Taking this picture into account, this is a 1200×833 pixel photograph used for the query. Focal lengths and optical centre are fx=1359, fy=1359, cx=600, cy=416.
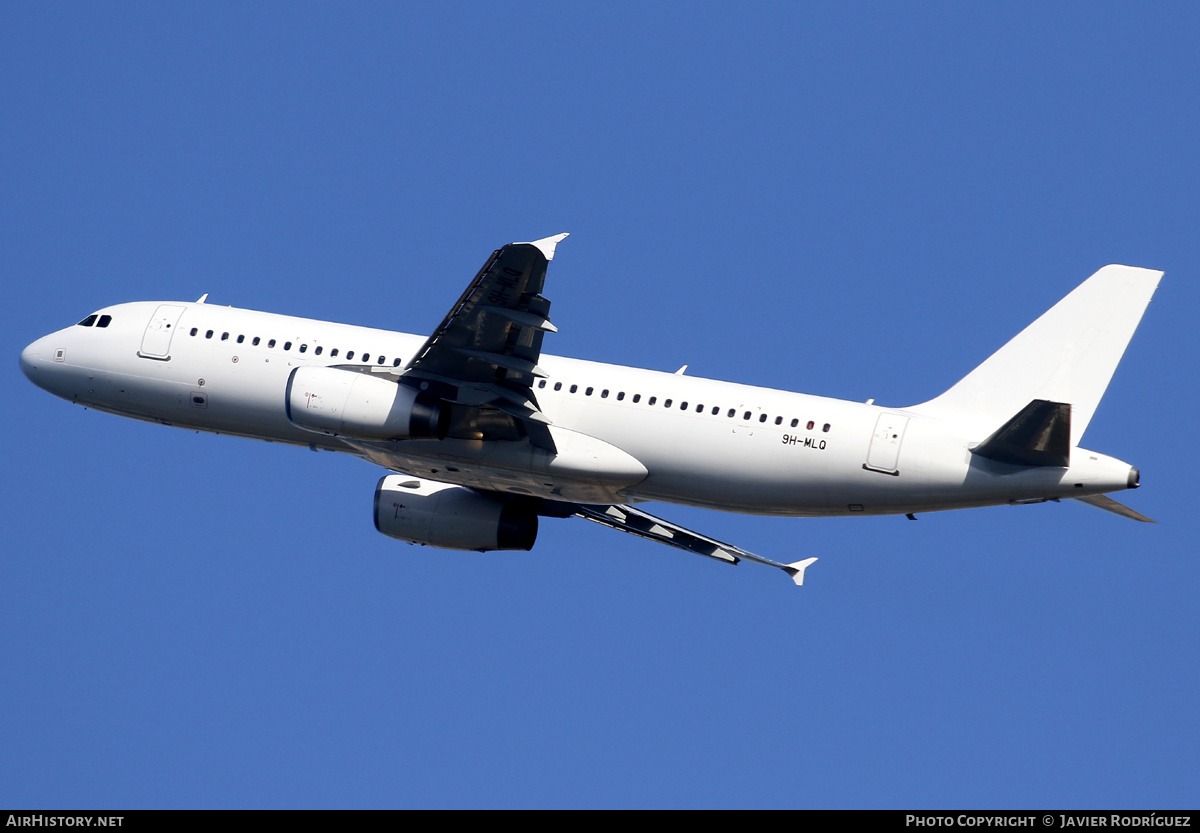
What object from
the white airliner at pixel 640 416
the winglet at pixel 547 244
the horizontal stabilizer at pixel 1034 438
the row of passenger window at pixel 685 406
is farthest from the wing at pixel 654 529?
the winglet at pixel 547 244

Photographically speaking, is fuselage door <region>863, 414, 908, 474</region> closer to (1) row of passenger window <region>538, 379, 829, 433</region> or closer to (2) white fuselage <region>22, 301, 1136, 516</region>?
(2) white fuselage <region>22, 301, 1136, 516</region>

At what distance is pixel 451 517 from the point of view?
37.4m

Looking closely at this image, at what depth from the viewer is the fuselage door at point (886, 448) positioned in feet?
105

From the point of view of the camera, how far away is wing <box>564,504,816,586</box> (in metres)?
38.2

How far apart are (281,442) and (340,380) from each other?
4.62 m

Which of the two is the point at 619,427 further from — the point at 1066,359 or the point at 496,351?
the point at 1066,359

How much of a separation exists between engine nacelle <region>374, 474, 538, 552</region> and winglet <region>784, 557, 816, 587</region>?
713cm

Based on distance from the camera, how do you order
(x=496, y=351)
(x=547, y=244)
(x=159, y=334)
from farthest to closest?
1. (x=159, y=334)
2. (x=496, y=351)
3. (x=547, y=244)

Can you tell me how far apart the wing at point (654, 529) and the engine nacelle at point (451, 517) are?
1844mm

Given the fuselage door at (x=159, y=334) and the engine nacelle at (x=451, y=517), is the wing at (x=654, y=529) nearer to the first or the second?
the engine nacelle at (x=451, y=517)

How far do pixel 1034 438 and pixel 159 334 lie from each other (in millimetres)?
22398


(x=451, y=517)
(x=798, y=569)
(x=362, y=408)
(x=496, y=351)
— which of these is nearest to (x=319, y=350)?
(x=362, y=408)
